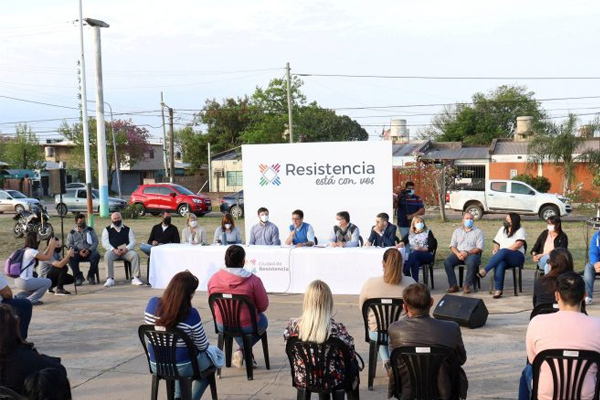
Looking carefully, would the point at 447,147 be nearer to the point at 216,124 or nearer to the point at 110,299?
the point at 216,124

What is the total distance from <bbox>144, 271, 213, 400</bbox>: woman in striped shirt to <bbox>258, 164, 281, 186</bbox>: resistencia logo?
878 cm

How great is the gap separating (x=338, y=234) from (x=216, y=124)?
158ft

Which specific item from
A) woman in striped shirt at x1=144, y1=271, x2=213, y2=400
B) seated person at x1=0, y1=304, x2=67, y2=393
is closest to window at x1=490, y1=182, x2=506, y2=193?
woman in striped shirt at x1=144, y1=271, x2=213, y2=400

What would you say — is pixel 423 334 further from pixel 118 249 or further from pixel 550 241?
pixel 118 249

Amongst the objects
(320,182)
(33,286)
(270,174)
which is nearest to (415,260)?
(320,182)

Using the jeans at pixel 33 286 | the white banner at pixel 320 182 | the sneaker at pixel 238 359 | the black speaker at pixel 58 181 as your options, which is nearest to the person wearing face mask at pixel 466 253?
the white banner at pixel 320 182

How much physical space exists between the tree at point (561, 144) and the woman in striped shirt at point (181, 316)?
1177 inches

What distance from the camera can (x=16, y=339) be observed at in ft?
12.6

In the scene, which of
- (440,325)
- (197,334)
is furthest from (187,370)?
(440,325)

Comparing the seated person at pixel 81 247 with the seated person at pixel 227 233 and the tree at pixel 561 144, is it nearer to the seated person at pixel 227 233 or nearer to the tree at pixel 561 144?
the seated person at pixel 227 233

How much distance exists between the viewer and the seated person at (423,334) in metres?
4.39

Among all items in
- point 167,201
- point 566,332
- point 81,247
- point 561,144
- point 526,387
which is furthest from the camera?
point 561,144

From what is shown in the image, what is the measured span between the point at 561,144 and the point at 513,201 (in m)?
Answer: 9.63

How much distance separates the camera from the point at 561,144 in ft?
104
